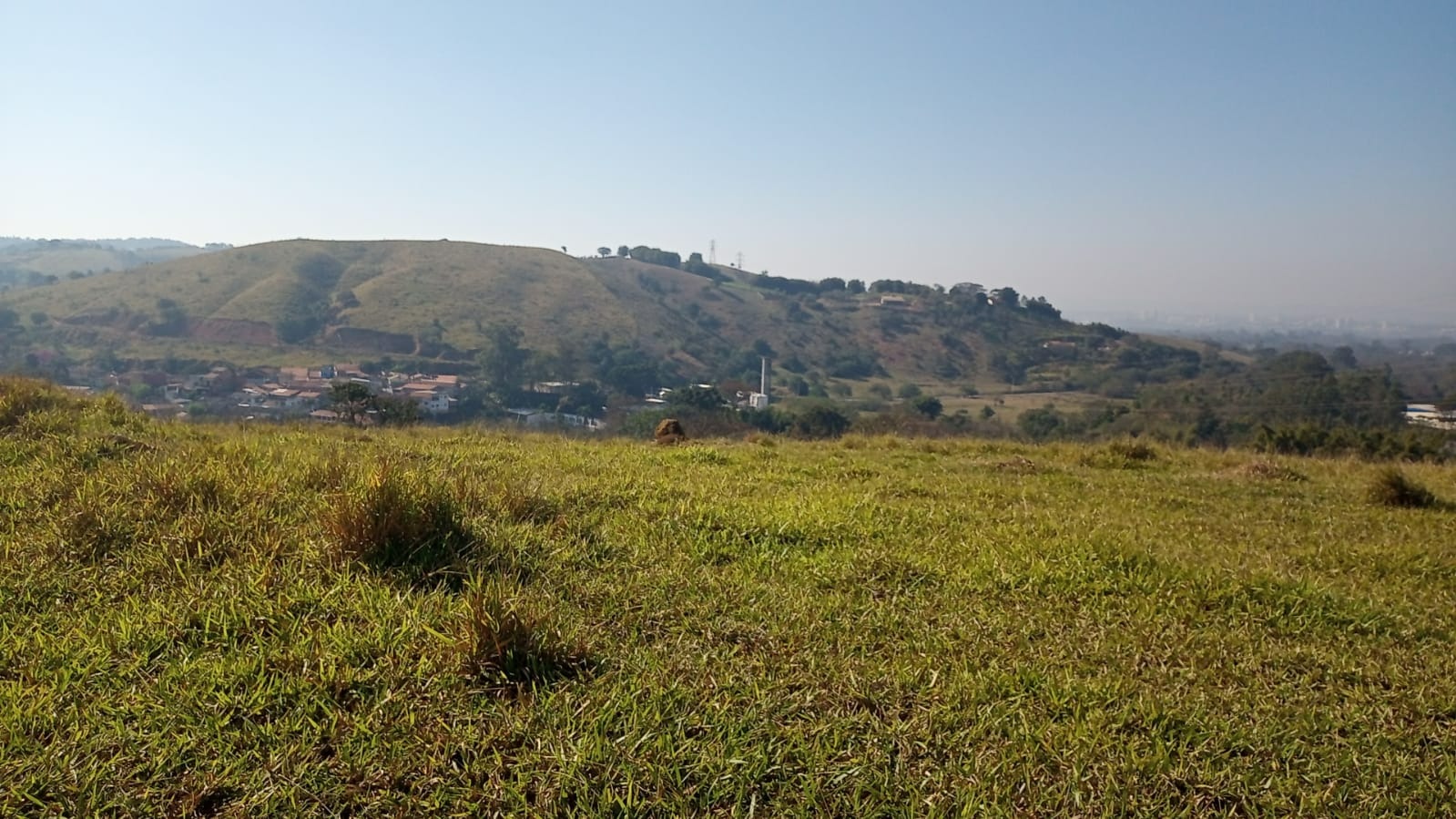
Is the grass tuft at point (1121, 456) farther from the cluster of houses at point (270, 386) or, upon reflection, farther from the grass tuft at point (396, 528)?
the cluster of houses at point (270, 386)

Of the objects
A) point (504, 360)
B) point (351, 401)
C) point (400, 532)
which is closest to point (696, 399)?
point (351, 401)

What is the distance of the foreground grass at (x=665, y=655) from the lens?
6.81 feet

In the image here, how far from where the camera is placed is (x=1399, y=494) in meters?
7.16

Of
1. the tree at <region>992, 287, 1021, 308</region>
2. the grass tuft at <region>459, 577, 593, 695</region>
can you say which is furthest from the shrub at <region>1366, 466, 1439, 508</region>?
the tree at <region>992, 287, 1021, 308</region>

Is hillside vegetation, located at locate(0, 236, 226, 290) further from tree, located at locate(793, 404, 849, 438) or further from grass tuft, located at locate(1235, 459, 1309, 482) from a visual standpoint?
grass tuft, located at locate(1235, 459, 1309, 482)

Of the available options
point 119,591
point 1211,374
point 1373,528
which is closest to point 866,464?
point 1373,528

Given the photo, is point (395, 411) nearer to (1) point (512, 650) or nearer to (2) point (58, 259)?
(1) point (512, 650)

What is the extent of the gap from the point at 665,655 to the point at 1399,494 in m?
7.90

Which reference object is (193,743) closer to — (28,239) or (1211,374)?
(1211,374)

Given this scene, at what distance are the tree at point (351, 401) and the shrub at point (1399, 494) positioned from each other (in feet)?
44.8

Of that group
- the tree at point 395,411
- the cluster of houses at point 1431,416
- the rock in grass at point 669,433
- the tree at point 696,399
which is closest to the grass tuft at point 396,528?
the rock in grass at point 669,433

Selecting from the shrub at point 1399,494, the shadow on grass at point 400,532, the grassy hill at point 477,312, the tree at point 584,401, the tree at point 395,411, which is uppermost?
the grassy hill at point 477,312

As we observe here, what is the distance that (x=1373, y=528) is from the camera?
601 centimetres

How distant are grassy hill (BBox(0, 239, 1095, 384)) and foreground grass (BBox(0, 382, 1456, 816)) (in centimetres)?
4144
